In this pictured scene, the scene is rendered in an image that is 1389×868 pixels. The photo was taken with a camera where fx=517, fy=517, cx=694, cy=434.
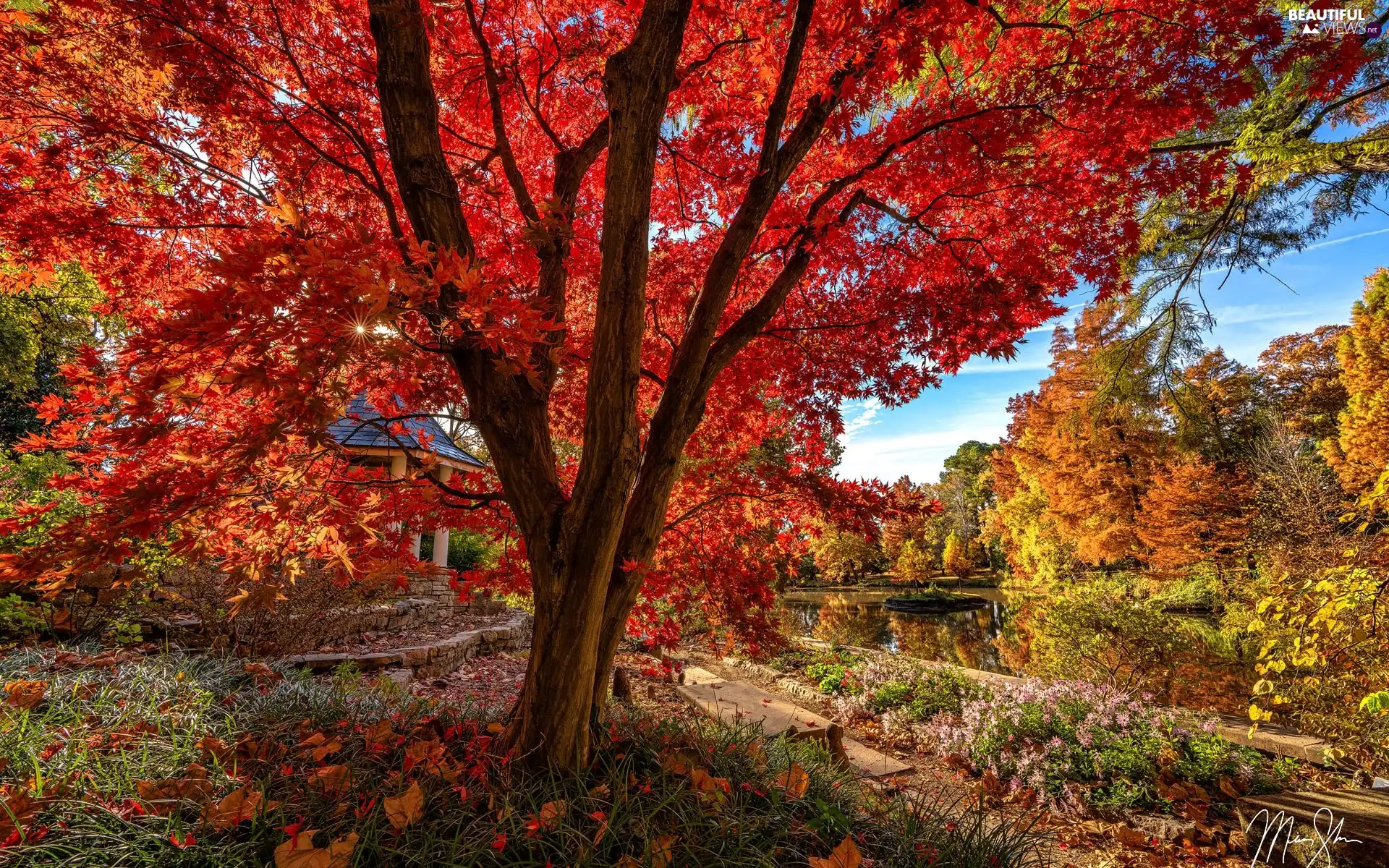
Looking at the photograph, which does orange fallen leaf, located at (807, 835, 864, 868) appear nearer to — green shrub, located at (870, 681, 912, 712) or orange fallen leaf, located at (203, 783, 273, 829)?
orange fallen leaf, located at (203, 783, 273, 829)

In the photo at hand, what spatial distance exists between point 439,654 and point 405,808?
215 inches

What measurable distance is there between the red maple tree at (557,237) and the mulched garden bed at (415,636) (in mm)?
3607

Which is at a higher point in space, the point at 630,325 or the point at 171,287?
the point at 171,287

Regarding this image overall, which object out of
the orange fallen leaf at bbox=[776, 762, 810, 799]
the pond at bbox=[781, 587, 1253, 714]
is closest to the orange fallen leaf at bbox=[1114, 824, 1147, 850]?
the pond at bbox=[781, 587, 1253, 714]

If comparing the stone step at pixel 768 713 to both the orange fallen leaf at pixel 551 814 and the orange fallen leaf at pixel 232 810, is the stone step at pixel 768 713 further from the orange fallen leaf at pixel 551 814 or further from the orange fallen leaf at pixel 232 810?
the orange fallen leaf at pixel 232 810

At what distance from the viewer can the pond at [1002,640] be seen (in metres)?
6.55

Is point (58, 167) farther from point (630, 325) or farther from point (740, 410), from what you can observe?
point (740, 410)

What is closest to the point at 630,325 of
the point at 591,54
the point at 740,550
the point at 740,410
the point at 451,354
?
the point at 451,354

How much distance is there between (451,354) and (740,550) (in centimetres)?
275

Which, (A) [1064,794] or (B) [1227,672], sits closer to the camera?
(A) [1064,794]

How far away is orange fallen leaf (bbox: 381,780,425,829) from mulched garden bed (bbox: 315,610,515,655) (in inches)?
196

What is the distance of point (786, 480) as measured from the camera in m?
3.66

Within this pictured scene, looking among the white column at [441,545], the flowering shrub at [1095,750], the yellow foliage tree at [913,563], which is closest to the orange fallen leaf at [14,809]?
the flowering shrub at [1095,750]
